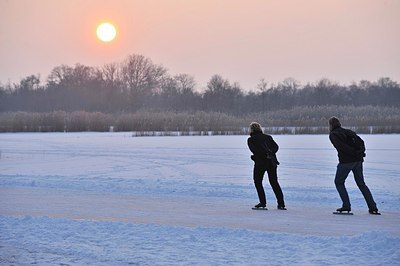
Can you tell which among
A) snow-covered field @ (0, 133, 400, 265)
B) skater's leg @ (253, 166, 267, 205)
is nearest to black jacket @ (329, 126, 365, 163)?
snow-covered field @ (0, 133, 400, 265)

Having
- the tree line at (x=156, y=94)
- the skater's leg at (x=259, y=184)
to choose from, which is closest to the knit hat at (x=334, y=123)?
the skater's leg at (x=259, y=184)

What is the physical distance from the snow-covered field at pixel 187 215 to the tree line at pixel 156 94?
68710mm

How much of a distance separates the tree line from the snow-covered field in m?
68.7

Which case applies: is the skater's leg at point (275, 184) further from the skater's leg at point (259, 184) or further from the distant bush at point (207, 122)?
the distant bush at point (207, 122)

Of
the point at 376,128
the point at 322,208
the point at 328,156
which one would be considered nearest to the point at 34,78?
the point at 376,128

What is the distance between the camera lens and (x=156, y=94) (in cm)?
9944

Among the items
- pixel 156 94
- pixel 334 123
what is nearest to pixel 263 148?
pixel 334 123

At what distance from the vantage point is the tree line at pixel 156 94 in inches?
3573

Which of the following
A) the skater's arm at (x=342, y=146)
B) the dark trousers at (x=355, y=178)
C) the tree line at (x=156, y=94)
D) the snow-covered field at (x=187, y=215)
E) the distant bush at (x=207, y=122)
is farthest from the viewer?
the tree line at (x=156, y=94)

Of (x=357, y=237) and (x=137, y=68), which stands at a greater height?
(x=137, y=68)

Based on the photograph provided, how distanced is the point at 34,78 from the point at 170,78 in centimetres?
2679

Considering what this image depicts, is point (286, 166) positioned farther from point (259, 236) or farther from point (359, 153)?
point (259, 236)

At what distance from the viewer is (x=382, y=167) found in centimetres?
1855

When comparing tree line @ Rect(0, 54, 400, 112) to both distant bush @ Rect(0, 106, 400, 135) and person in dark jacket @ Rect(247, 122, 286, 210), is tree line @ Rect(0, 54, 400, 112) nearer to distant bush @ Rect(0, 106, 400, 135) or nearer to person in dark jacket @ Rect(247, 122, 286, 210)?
distant bush @ Rect(0, 106, 400, 135)
